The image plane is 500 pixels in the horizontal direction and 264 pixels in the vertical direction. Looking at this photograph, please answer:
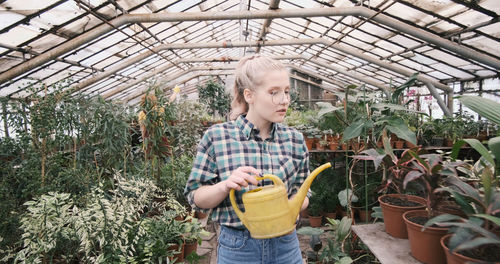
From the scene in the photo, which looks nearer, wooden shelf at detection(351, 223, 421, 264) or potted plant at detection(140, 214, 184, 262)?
wooden shelf at detection(351, 223, 421, 264)

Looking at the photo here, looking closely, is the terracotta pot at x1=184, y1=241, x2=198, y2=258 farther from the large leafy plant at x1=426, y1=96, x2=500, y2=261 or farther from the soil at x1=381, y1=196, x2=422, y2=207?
the large leafy plant at x1=426, y1=96, x2=500, y2=261

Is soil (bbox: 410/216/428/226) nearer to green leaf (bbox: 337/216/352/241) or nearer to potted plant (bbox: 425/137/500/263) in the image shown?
potted plant (bbox: 425/137/500/263)

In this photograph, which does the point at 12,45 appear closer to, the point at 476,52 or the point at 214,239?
the point at 214,239

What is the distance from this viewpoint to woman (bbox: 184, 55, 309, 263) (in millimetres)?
1043

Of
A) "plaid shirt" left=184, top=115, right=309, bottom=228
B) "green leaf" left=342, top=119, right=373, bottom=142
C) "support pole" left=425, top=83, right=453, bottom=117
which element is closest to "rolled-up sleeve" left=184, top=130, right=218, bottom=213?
"plaid shirt" left=184, top=115, right=309, bottom=228

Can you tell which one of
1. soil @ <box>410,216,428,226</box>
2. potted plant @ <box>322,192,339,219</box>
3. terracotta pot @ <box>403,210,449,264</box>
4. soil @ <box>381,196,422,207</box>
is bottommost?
potted plant @ <box>322,192,339,219</box>

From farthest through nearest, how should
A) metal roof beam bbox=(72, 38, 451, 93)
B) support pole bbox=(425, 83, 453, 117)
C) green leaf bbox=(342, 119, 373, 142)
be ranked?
metal roof beam bbox=(72, 38, 451, 93), support pole bbox=(425, 83, 453, 117), green leaf bbox=(342, 119, 373, 142)

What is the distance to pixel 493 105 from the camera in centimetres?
93

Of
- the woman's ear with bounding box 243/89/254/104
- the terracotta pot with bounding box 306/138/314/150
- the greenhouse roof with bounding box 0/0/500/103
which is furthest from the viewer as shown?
the greenhouse roof with bounding box 0/0/500/103

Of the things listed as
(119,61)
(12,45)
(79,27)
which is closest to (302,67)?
(119,61)

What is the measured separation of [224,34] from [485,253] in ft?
33.0

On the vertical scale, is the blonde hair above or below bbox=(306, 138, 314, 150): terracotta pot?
above

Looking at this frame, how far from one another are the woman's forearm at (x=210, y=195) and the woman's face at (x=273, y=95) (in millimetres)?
296

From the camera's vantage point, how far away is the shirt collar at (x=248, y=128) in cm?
112
